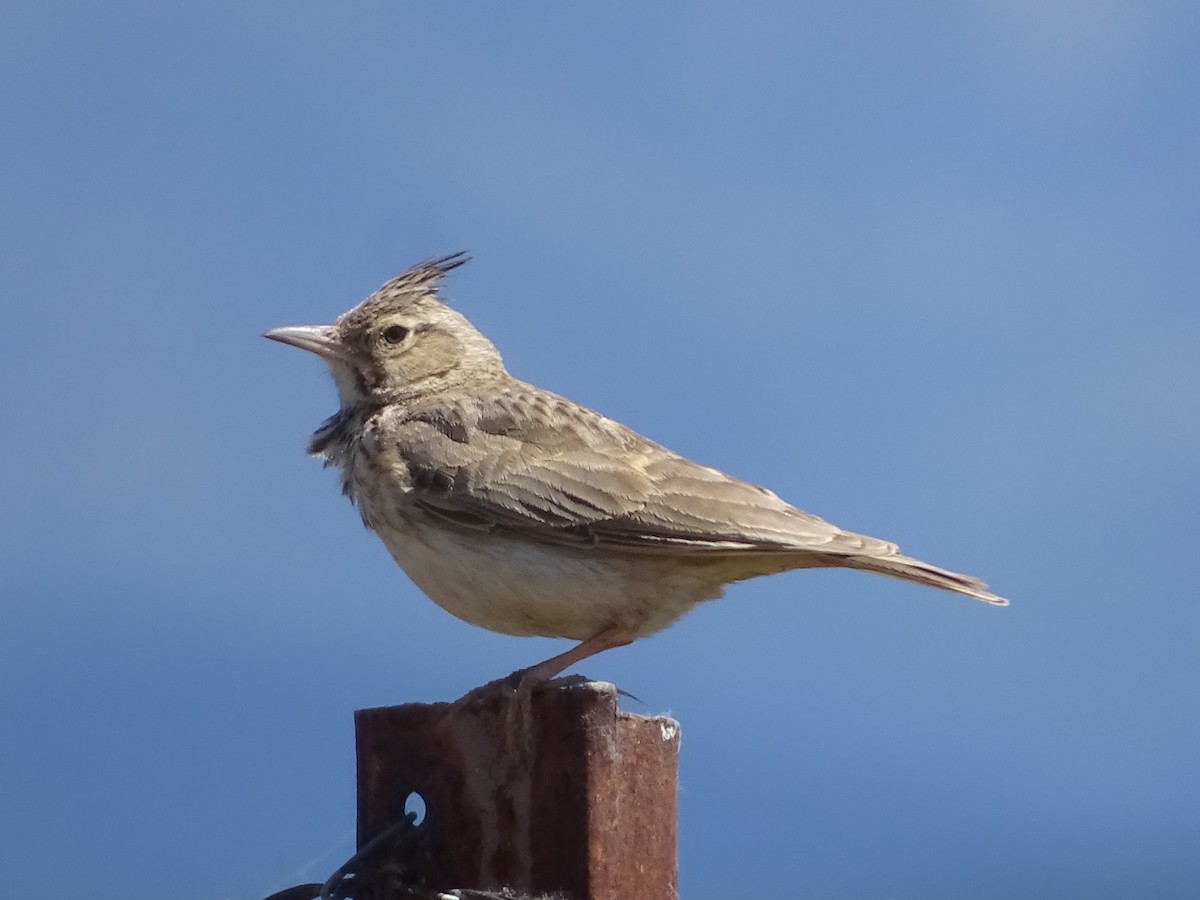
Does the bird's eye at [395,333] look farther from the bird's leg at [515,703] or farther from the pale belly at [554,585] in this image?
the bird's leg at [515,703]

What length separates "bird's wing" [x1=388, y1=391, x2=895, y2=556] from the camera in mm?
5746

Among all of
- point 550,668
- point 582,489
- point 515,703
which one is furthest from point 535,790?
point 582,489

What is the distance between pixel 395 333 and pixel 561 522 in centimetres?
212

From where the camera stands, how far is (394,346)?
753 cm

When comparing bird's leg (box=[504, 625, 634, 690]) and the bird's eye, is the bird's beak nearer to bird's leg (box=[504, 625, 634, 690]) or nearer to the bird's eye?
the bird's eye

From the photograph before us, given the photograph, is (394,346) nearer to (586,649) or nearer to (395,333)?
(395,333)

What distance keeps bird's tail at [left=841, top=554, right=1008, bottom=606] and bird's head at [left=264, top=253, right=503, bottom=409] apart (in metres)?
2.70

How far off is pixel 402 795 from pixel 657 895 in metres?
0.82

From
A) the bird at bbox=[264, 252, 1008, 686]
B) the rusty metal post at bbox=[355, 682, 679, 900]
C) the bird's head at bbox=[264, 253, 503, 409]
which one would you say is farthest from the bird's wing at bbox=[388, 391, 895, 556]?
the rusty metal post at bbox=[355, 682, 679, 900]

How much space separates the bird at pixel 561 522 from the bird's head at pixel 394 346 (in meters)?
0.35

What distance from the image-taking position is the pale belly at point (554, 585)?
5.64m

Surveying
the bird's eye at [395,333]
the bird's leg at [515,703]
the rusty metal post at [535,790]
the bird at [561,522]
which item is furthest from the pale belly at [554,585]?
the bird's eye at [395,333]

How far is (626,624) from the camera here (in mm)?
5691

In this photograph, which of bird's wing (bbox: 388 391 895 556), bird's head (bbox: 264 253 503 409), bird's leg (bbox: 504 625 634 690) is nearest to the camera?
bird's leg (bbox: 504 625 634 690)
